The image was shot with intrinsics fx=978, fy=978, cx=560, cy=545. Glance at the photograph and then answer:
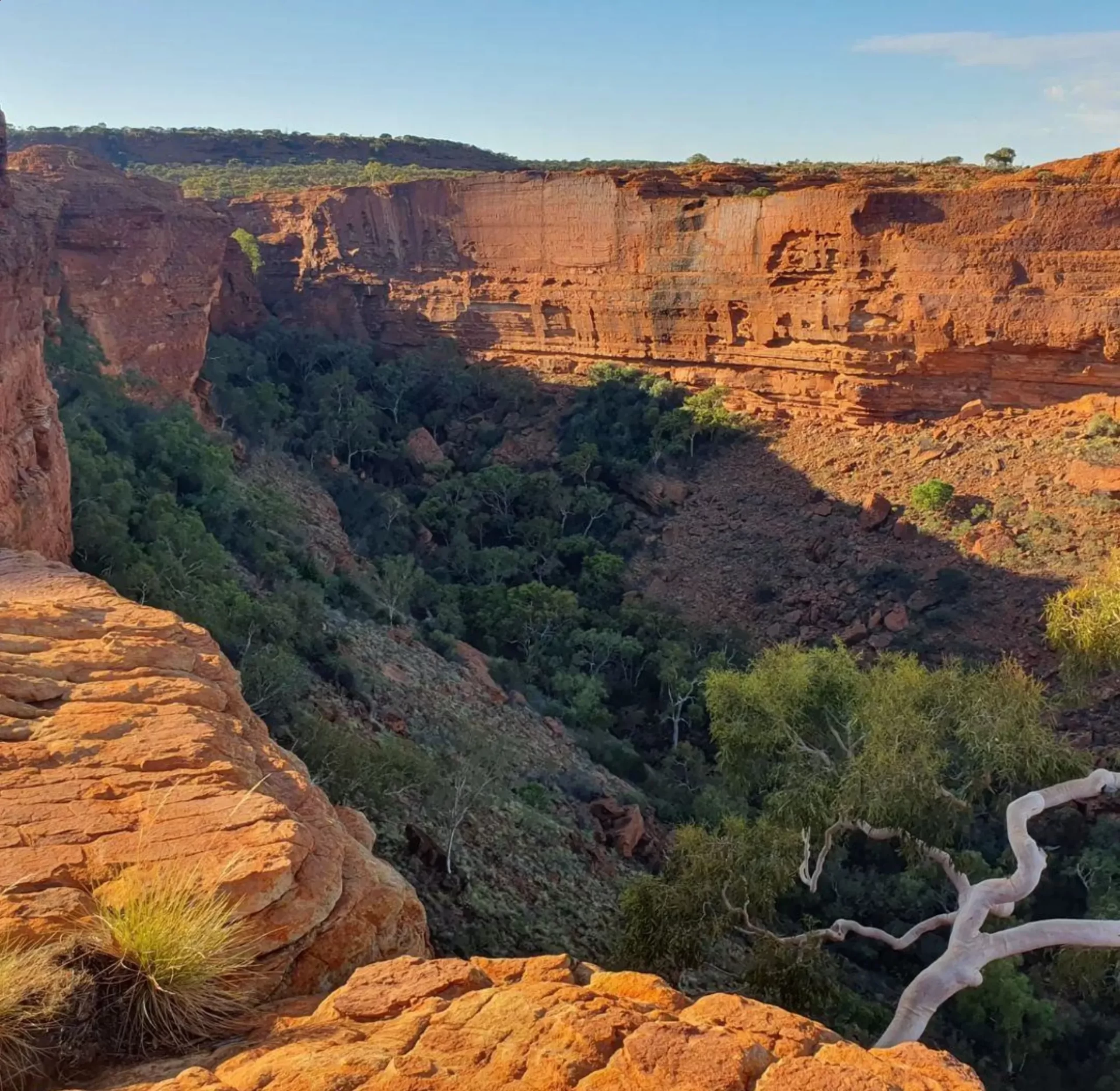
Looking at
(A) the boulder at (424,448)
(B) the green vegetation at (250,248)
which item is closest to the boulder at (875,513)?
(A) the boulder at (424,448)

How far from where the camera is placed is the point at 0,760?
199 inches

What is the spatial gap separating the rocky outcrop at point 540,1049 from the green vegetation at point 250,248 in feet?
106

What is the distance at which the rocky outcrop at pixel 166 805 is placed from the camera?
14.3 feet

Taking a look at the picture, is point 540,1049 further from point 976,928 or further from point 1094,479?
point 1094,479

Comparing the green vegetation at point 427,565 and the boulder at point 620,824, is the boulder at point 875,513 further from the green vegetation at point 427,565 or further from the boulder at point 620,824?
the boulder at point 620,824

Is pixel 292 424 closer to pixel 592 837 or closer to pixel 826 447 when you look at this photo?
pixel 826 447

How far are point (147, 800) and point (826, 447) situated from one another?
21868 mm

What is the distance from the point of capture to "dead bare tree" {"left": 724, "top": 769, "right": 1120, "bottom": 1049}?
671 cm

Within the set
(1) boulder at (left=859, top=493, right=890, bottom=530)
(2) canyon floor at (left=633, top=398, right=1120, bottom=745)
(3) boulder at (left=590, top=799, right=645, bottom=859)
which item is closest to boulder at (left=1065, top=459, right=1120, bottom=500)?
(2) canyon floor at (left=633, top=398, right=1120, bottom=745)

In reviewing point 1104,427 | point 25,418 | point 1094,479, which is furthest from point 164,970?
point 1104,427

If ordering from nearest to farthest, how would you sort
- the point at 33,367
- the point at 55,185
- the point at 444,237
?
the point at 33,367
the point at 55,185
the point at 444,237

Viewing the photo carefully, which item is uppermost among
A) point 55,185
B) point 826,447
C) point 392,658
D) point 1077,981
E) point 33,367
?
point 55,185

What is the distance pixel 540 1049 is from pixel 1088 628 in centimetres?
1073

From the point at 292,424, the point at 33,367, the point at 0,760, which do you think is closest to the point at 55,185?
the point at 292,424
